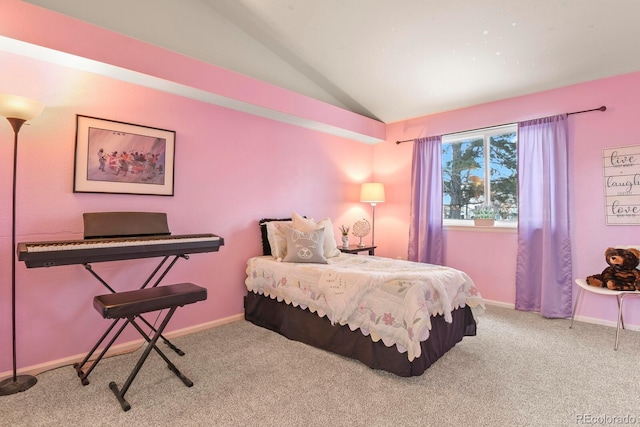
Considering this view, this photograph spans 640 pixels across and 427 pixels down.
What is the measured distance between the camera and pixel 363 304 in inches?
91.7

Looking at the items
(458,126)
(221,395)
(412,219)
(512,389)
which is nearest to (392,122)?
(458,126)

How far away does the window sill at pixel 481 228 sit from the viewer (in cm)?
373

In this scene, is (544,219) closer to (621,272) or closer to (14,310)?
(621,272)

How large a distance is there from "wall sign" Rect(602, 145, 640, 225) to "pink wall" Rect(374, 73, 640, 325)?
0.05 meters

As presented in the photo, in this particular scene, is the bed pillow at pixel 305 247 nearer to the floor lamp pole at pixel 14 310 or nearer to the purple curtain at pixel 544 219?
the floor lamp pole at pixel 14 310

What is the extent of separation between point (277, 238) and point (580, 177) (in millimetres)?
3133

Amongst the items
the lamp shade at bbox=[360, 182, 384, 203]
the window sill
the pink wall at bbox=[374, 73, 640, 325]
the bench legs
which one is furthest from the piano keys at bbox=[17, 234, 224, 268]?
the pink wall at bbox=[374, 73, 640, 325]

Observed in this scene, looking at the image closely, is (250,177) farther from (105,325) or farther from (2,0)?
(2,0)

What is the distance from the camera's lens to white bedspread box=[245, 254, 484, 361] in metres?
2.11

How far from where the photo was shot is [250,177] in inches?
136

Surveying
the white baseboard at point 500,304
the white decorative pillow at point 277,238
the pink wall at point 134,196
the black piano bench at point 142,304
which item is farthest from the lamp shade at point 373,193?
the black piano bench at point 142,304

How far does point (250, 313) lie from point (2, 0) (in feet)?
9.63

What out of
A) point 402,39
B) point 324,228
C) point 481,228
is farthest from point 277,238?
point 481,228

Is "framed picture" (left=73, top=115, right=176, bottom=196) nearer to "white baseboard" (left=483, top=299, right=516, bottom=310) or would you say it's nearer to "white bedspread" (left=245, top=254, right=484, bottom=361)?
"white bedspread" (left=245, top=254, right=484, bottom=361)
